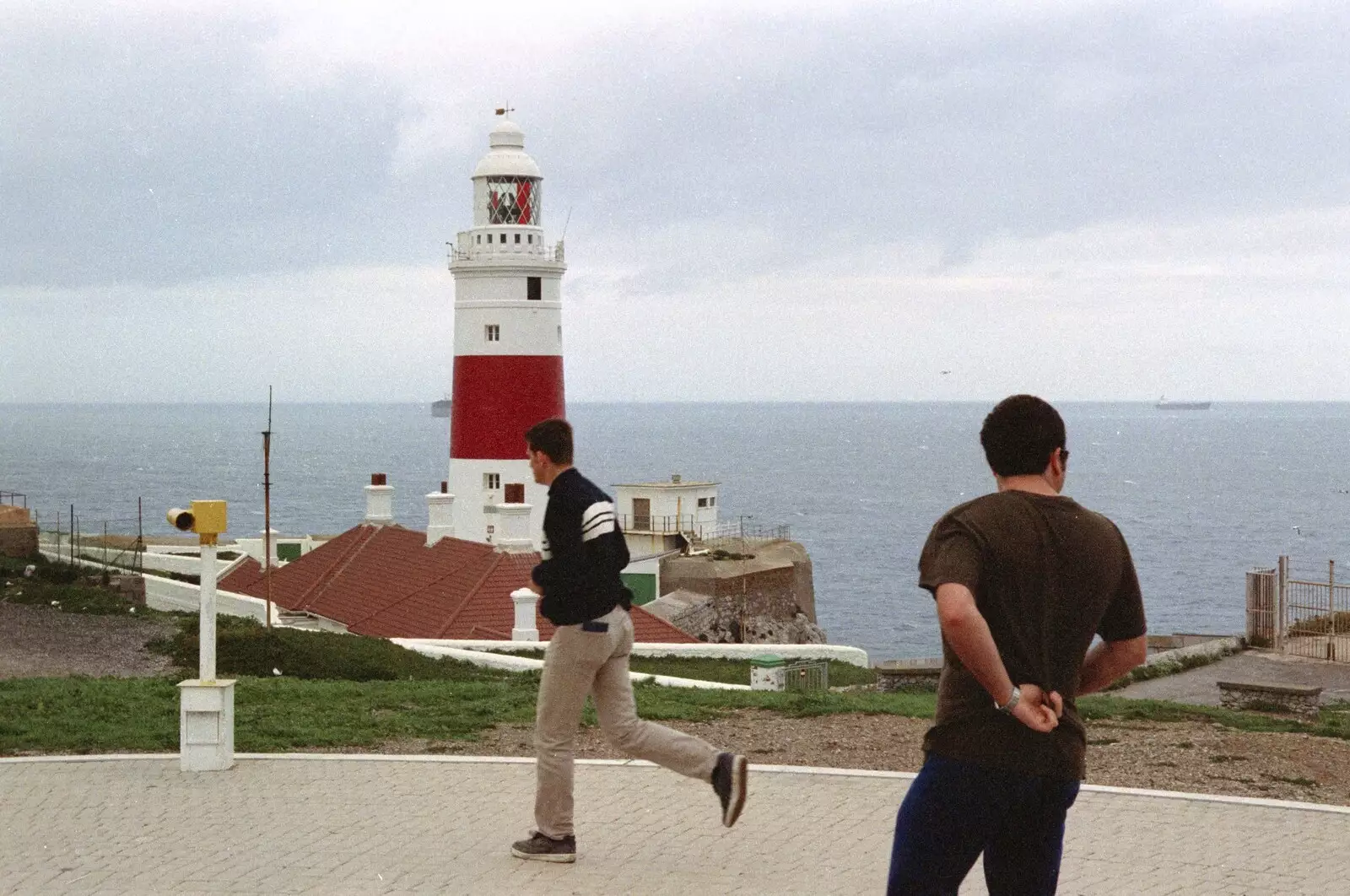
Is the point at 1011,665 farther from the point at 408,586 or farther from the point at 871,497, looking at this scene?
the point at 871,497

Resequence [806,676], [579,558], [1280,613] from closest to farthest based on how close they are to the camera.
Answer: [579,558]
[806,676]
[1280,613]

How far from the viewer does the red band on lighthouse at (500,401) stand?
34.1m

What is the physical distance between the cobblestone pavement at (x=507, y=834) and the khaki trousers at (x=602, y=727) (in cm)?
32

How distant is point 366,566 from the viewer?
2967 centimetres

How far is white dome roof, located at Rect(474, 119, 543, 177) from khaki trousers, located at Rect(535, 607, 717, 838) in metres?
29.8

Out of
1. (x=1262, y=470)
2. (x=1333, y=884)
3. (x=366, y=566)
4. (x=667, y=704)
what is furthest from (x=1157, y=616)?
(x=1262, y=470)

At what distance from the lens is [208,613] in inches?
354

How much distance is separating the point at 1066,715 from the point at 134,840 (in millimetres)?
4723

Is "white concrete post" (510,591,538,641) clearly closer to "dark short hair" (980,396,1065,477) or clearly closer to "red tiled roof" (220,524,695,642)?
"red tiled roof" (220,524,695,642)

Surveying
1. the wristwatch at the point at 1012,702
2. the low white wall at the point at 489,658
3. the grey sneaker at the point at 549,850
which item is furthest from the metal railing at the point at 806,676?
the wristwatch at the point at 1012,702

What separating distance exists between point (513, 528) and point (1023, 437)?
22.7 meters

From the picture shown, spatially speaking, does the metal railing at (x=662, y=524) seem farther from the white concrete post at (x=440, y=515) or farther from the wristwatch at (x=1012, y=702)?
the wristwatch at (x=1012, y=702)

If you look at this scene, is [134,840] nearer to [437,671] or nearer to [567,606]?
[567,606]

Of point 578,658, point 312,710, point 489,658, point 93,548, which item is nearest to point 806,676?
point 489,658
